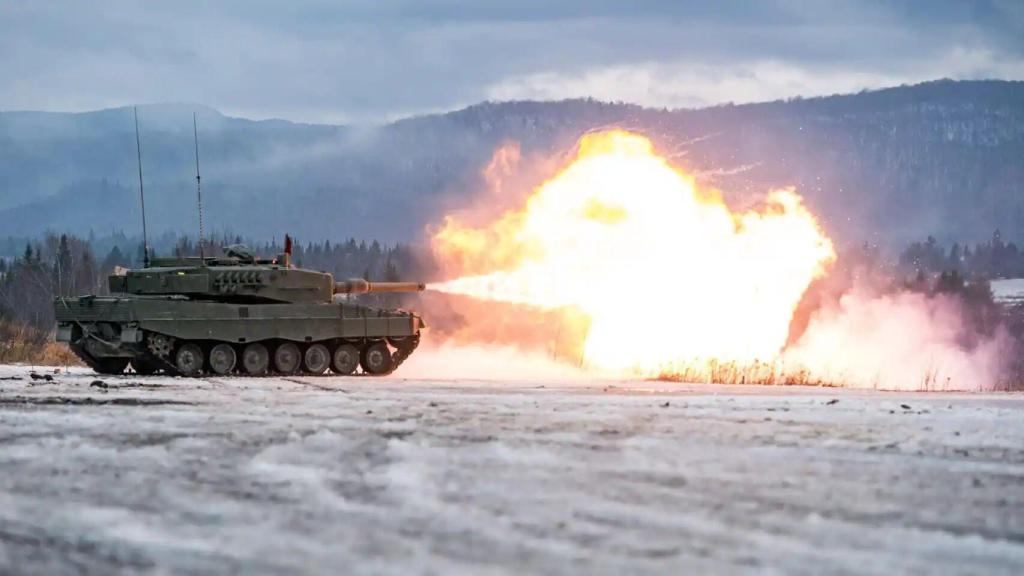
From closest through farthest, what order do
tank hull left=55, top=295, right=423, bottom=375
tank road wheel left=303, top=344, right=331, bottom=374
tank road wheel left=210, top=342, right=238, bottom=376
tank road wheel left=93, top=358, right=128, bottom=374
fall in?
tank hull left=55, top=295, right=423, bottom=375 → tank road wheel left=210, top=342, right=238, bottom=376 → tank road wheel left=93, top=358, right=128, bottom=374 → tank road wheel left=303, top=344, right=331, bottom=374

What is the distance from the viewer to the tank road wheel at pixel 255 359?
1093 inches

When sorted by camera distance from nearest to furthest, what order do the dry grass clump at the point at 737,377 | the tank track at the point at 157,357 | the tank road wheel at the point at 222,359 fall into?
the dry grass clump at the point at 737,377 → the tank track at the point at 157,357 → the tank road wheel at the point at 222,359

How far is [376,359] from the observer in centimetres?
2931

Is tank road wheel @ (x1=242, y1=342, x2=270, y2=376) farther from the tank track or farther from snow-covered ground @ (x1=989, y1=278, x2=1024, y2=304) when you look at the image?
snow-covered ground @ (x1=989, y1=278, x2=1024, y2=304)

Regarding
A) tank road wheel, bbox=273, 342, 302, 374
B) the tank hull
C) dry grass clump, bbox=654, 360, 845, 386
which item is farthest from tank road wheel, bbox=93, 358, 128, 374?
dry grass clump, bbox=654, 360, 845, 386

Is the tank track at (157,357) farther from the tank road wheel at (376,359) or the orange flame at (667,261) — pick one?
the orange flame at (667,261)

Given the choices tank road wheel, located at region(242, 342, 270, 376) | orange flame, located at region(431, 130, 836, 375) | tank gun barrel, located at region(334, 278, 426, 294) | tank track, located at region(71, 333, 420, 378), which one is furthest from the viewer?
orange flame, located at region(431, 130, 836, 375)

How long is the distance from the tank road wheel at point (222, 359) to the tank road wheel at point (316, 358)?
58.7 inches

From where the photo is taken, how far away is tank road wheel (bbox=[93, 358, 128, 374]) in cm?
2797

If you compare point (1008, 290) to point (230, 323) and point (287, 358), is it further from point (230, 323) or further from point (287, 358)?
point (230, 323)

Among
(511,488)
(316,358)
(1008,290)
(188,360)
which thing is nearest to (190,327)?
(188,360)

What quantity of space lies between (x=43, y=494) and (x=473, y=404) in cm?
742

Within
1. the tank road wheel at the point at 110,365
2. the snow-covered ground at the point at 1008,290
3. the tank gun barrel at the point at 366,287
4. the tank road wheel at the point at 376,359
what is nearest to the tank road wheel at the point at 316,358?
the tank road wheel at the point at 376,359

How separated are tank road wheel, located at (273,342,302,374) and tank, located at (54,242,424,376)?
0.06 ft
